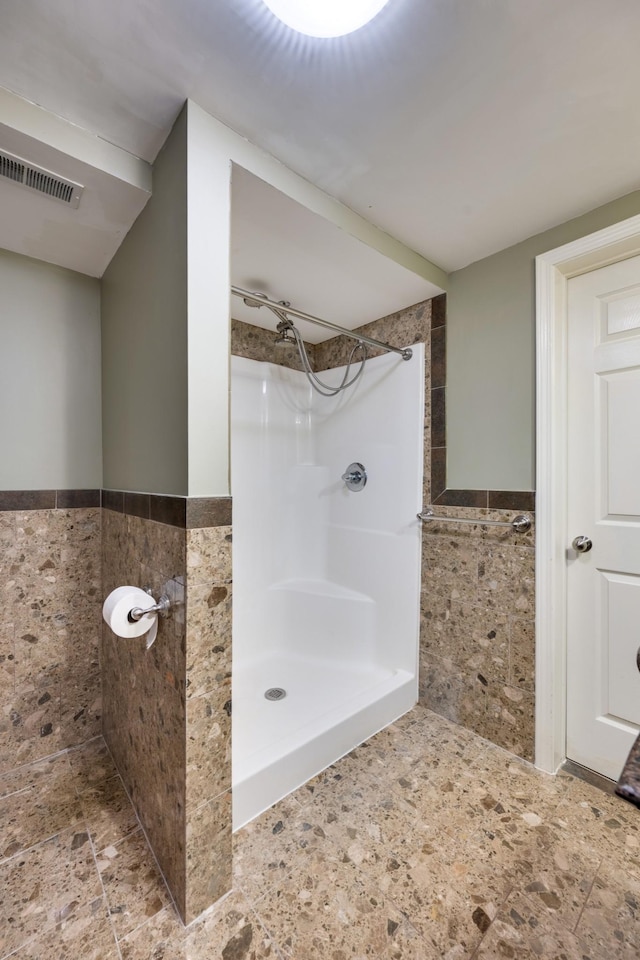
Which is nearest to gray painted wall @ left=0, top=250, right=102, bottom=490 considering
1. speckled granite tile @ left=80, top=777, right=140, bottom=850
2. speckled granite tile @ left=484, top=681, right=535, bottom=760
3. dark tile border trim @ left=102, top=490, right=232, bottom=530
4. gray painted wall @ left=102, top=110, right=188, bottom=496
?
gray painted wall @ left=102, top=110, right=188, bottom=496

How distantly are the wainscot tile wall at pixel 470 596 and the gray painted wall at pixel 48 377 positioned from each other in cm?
151

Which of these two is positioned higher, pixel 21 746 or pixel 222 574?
pixel 222 574

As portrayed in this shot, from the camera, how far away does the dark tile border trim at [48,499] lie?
1.57 meters

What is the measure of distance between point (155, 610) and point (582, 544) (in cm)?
157

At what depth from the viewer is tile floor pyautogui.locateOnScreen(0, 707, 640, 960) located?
3.12 feet

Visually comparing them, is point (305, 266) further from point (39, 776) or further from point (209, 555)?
point (39, 776)

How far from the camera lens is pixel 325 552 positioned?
2.48m

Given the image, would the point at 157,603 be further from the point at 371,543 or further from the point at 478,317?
the point at 478,317

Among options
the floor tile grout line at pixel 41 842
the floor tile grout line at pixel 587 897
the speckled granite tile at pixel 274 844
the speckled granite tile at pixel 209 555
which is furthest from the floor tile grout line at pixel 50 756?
the floor tile grout line at pixel 587 897

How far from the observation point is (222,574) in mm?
1056

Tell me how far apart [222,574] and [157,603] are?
0.74 ft

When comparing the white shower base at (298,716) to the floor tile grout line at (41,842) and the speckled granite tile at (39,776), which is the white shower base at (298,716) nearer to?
the floor tile grout line at (41,842)

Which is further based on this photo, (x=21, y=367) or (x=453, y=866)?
(x=21, y=367)

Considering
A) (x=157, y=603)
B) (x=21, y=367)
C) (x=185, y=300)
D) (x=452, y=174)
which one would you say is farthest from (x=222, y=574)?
(x=452, y=174)
